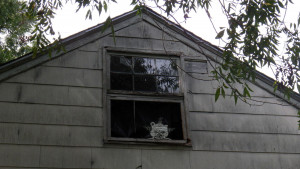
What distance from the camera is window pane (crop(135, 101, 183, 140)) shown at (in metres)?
8.69

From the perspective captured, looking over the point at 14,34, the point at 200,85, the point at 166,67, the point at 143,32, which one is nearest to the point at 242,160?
the point at 200,85

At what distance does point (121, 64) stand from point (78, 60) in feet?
2.95

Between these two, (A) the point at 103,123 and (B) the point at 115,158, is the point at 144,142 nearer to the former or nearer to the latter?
(B) the point at 115,158

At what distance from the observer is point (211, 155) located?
8719mm

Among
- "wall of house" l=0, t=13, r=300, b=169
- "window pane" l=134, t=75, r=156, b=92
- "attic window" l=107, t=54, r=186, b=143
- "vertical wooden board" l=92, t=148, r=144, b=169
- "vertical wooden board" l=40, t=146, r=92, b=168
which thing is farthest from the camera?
"window pane" l=134, t=75, r=156, b=92

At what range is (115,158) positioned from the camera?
8.19 m

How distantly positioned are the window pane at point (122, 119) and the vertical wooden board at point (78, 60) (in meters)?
0.89

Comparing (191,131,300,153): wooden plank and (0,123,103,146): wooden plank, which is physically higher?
(0,123,103,146): wooden plank

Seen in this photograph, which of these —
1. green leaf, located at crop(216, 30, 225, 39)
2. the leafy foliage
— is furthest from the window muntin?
the leafy foliage

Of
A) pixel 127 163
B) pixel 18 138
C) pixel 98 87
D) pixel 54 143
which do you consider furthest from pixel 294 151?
pixel 18 138

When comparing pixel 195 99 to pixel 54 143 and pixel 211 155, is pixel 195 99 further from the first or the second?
pixel 54 143

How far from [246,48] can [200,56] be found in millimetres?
2384

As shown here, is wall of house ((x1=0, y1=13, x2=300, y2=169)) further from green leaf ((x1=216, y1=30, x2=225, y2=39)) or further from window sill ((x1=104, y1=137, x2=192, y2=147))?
green leaf ((x1=216, y1=30, x2=225, y2=39))

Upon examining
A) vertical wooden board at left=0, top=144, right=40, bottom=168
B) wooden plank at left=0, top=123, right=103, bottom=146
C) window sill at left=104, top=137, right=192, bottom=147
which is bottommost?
vertical wooden board at left=0, top=144, right=40, bottom=168
